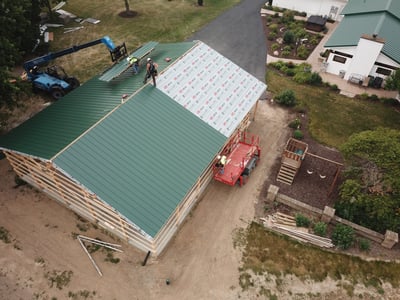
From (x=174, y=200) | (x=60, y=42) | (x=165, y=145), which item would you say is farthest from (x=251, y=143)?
(x=60, y=42)

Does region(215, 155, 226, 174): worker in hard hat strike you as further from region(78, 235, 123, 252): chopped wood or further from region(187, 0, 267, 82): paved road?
region(187, 0, 267, 82): paved road

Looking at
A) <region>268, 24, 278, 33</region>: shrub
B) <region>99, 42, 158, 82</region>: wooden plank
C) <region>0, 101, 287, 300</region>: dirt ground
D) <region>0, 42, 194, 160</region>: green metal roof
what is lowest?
<region>0, 101, 287, 300</region>: dirt ground

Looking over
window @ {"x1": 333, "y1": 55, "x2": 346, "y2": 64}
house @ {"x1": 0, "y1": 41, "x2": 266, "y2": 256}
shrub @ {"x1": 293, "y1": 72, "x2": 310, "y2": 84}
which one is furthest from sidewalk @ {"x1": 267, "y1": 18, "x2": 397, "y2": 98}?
house @ {"x1": 0, "y1": 41, "x2": 266, "y2": 256}

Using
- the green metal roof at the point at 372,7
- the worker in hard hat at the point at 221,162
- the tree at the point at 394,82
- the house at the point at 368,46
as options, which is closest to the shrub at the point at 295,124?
the worker in hard hat at the point at 221,162

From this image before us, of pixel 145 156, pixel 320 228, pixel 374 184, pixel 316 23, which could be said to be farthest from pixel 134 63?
pixel 316 23

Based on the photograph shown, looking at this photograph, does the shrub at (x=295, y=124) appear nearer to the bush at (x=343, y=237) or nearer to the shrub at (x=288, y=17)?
the bush at (x=343, y=237)

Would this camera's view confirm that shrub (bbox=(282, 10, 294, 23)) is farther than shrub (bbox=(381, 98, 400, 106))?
Yes
